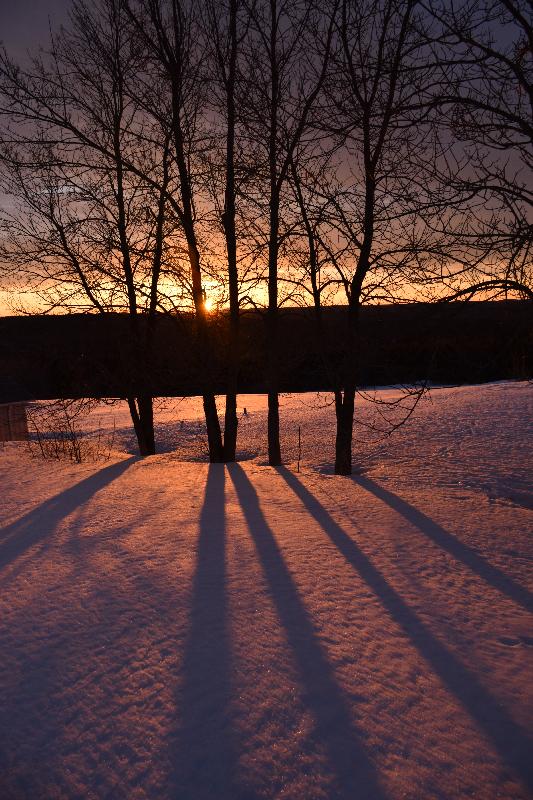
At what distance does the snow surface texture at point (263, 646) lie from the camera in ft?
6.39

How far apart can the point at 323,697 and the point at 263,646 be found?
0.44 metres

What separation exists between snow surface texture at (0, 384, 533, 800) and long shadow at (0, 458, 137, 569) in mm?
24

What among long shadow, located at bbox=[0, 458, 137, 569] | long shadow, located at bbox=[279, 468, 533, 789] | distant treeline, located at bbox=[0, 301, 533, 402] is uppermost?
distant treeline, located at bbox=[0, 301, 533, 402]

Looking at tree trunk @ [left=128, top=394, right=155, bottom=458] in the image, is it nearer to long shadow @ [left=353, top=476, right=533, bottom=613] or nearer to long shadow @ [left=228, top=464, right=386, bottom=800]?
long shadow @ [left=353, top=476, right=533, bottom=613]

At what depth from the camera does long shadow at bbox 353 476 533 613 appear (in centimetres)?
325

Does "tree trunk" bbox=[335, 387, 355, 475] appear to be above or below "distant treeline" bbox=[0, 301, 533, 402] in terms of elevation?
below

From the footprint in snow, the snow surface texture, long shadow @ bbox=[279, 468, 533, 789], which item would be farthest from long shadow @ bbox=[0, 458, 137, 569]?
the footprint in snow

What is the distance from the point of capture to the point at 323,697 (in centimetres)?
229

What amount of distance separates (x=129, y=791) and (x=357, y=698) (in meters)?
0.90

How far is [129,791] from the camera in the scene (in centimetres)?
186

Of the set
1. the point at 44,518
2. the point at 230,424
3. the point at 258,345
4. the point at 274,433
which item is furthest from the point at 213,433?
the point at 44,518

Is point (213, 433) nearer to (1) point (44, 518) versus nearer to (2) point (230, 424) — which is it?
(2) point (230, 424)

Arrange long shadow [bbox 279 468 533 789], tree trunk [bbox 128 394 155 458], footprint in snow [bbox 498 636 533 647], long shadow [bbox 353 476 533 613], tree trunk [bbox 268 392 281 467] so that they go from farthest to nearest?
tree trunk [bbox 128 394 155 458], tree trunk [bbox 268 392 281 467], long shadow [bbox 353 476 533 613], footprint in snow [bbox 498 636 533 647], long shadow [bbox 279 468 533 789]

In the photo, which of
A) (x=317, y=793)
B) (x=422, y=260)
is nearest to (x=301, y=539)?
(x=317, y=793)
